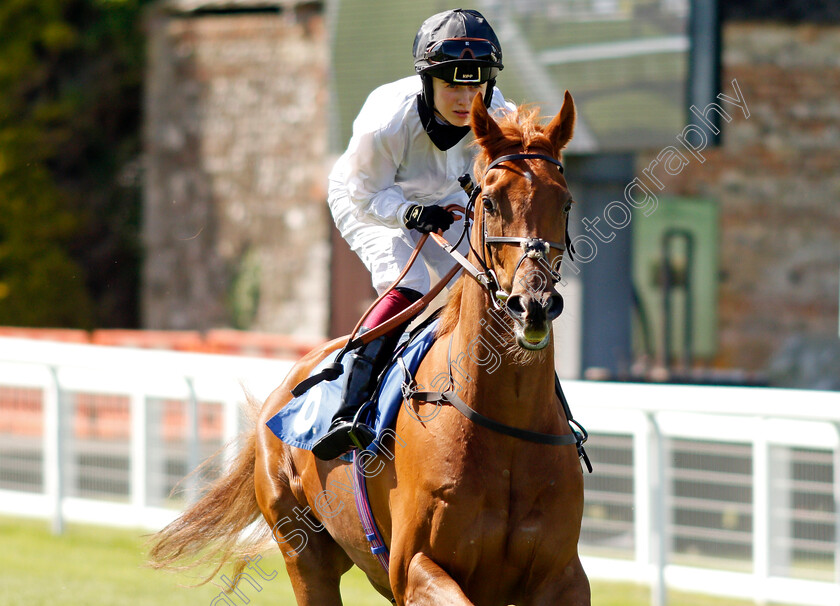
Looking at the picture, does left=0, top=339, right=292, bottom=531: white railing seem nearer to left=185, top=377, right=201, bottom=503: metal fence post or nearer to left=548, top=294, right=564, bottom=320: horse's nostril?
left=185, top=377, right=201, bottom=503: metal fence post

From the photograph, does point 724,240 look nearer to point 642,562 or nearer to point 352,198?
point 642,562

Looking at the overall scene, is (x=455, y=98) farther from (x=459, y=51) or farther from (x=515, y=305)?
(x=515, y=305)

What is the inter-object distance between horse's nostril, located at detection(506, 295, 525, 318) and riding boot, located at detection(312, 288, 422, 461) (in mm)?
902

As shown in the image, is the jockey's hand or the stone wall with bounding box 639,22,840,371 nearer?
the jockey's hand

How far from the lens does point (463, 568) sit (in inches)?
120

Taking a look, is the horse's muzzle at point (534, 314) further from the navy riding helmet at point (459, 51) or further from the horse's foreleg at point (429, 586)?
the navy riding helmet at point (459, 51)

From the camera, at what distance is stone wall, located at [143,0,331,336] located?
14.9m

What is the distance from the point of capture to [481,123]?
10.00 feet

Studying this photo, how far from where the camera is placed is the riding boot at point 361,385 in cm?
354

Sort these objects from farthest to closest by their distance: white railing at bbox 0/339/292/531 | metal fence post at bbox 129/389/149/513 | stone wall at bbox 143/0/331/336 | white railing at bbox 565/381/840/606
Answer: stone wall at bbox 143/0/331/336 → metal fence post at bbox 129/389/149/513 → white railing at bbox 0/339/292/531 → white railing at bbox 565/381/840/606

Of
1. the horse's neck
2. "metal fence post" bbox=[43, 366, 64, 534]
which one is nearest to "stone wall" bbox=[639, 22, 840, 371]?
"metal fence post" bbox=[43, 366, 64, 534]

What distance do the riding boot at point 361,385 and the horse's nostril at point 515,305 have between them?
0.90 meters

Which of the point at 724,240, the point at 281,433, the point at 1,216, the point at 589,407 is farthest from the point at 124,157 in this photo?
the point at 281,433

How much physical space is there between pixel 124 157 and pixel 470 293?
630 inches
